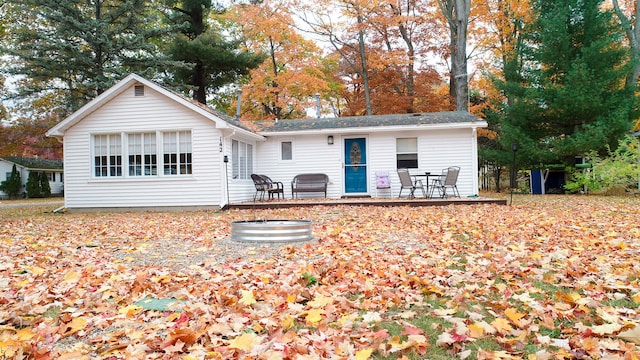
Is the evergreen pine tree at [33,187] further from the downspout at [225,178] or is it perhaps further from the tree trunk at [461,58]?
the tree trunk at [461,58]

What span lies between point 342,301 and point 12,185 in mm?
33697

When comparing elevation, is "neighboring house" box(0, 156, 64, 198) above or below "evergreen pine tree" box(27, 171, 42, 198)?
above

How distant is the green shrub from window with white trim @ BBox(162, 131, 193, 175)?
13077mm

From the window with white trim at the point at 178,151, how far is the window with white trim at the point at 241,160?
1.32 meters

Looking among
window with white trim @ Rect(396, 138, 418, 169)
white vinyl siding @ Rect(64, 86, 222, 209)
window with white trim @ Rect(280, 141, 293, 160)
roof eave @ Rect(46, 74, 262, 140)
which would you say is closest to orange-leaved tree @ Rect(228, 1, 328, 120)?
window with white trim @ Rect(280, 141, 293, 160)

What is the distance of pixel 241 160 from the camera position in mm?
13703

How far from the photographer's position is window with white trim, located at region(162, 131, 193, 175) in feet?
40.4

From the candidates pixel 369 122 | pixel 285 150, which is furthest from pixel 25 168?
pixel 369 122

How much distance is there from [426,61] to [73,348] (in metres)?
23.9

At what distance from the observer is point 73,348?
2.32 metres

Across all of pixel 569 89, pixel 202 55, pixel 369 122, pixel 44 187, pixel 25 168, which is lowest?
pixel 44 187

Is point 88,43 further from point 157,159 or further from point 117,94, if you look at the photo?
point 157,159

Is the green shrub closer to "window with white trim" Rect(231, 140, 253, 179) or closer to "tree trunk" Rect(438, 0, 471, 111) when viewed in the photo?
"tree trunk" Rect(438, 0, 471, 111)

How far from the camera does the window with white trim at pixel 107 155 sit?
12578mm
